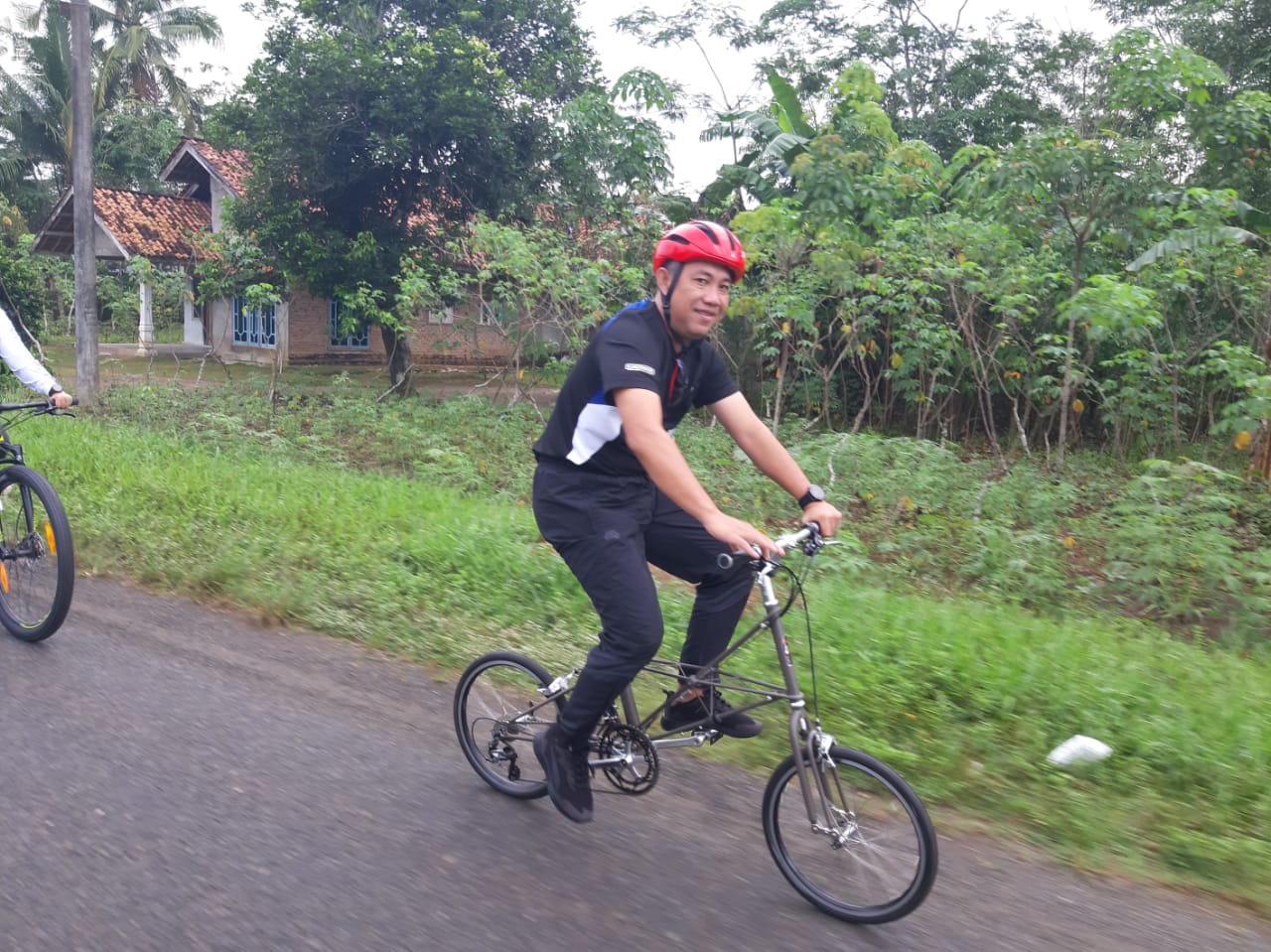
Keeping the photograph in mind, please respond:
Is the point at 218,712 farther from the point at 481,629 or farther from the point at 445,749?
the point at 481,629

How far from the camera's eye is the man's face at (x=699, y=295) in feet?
11.1

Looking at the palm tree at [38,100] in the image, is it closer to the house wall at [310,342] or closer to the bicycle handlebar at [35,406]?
the house wall at [310,342]

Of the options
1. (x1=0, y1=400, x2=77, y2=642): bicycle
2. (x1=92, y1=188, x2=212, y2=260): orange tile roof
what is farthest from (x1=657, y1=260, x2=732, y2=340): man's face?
(x1=92, y1=188, x2=212, y2=260): orange tile roof

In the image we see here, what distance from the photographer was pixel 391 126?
65.0 feet

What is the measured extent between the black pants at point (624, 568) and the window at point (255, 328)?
87.1ft

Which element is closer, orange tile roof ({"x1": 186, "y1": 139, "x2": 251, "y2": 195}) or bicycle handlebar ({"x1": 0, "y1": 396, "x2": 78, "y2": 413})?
bicycle handlebar ({"x1": 0, "y1": 396, "x2": 78, "y2": 413})

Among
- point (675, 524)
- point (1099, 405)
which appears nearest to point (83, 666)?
point (675, 524)

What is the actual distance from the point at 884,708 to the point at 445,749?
179 centimetres

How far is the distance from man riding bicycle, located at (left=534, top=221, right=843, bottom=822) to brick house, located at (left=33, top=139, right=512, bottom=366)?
933 inches

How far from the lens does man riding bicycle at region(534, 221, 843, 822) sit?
10.8 feet

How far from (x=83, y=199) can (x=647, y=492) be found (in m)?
14.3

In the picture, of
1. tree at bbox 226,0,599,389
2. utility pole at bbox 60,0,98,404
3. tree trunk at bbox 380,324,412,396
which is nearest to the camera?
utility pole at bbox 60,0,98,404

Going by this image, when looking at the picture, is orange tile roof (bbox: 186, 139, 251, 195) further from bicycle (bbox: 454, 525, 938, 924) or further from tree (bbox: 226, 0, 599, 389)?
bicycle (bbox: 454, 525, 938, 924)

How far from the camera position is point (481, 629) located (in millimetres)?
5730
